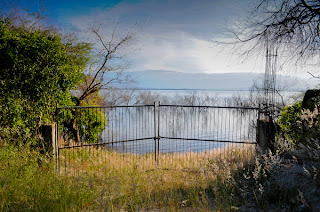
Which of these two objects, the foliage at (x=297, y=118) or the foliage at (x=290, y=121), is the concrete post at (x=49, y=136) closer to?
the foliage at (x=297, y=118)

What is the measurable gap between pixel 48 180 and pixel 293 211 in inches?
162

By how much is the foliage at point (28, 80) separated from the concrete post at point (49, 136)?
0.35 metres

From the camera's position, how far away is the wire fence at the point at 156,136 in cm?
695

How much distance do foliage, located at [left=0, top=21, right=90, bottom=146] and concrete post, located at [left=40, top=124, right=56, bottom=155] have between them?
35 centimetres

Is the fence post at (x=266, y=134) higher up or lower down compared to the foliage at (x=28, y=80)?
lower down

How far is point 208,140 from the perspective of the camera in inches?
278

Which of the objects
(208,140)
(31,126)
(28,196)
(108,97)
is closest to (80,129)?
(108,97)

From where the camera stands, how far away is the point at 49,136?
613cm

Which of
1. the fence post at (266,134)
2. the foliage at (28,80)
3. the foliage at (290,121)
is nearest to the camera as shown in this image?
the foliage at (28,80)

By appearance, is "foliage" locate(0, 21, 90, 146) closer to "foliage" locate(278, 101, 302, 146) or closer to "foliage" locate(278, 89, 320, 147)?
"foliage" locate(278, 89, 320, 147)

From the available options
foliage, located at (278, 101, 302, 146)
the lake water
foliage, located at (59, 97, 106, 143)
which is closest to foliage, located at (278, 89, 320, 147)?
foliage, located at (278, 101, 302, 146)

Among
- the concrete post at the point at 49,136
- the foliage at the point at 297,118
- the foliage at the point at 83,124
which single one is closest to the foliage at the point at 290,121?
the foliage at the point at 297,118

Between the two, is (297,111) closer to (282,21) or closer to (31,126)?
(282,21)

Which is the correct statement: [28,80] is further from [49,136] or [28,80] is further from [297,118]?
[297,118]
